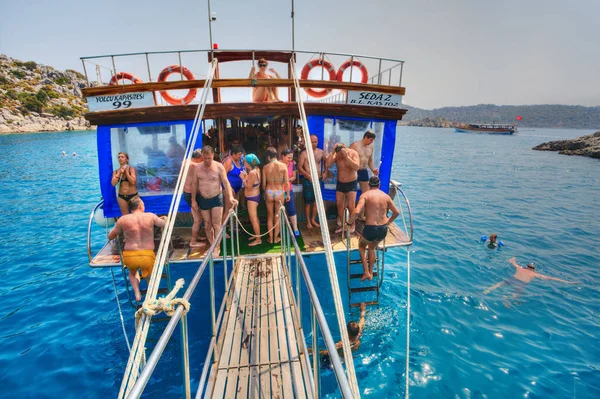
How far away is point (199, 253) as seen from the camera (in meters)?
5.96

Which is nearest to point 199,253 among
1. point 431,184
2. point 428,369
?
point 428,369

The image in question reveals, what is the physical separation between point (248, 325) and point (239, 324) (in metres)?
0.14

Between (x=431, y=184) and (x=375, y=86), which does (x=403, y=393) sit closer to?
(x=375, y=86)

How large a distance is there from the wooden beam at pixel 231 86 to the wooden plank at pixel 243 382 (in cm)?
552

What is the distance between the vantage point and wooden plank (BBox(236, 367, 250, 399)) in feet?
10.8

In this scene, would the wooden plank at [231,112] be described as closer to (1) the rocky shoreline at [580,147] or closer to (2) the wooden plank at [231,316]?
(2) the wooden plank at [231,316]

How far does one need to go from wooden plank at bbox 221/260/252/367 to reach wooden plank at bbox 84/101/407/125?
3.59 metres

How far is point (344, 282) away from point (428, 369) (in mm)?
2852

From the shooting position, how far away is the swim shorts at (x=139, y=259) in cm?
529

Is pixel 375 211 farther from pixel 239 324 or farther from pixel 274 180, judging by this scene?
pixel 239 324

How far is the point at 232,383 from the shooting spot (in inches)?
135

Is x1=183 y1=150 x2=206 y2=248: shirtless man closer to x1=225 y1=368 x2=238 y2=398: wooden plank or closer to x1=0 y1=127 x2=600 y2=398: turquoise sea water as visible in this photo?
x1=0 y1=127 x2=600 y2=398: turquoise sea water

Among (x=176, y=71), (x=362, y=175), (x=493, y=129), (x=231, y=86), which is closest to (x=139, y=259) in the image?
(x=231, y=86)

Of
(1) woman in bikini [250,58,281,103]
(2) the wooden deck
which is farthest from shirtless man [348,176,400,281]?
(1) woman in bikini [250,58,281,103]
